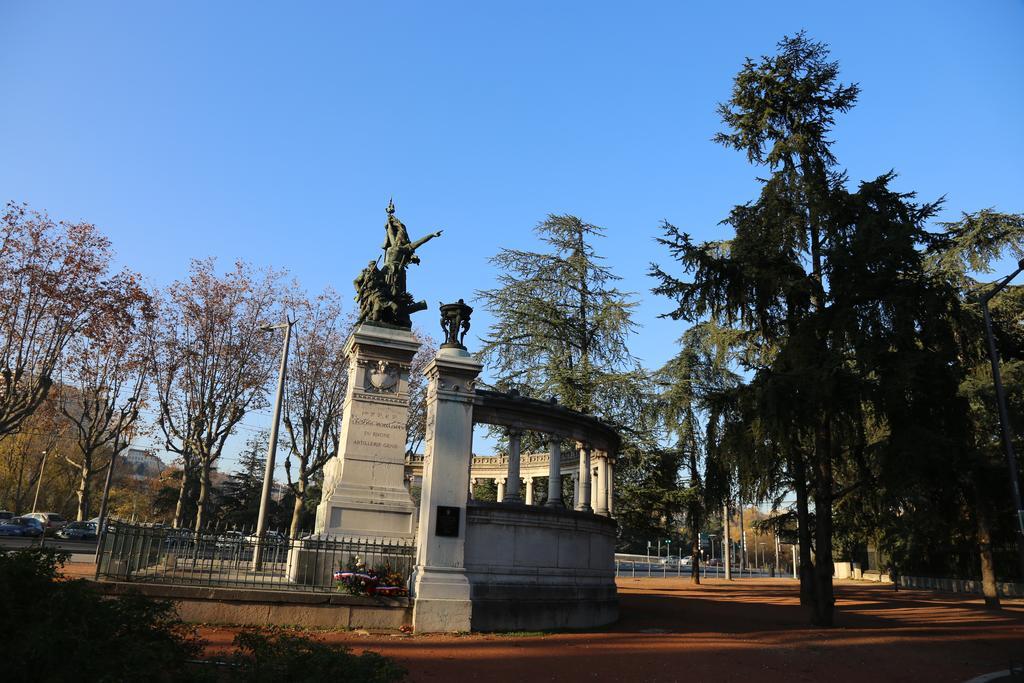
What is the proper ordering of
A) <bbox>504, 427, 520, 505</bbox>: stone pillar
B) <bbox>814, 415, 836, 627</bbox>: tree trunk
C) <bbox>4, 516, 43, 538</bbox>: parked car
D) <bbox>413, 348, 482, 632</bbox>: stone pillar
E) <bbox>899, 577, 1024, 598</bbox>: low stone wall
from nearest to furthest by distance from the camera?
<bbox>413, 348, 482, 632</bbox>: stone pillar
<bbox>504, 427, 520, 505</bbox>: stone pillar
<bbox>814, 415, 836, 627</bbox>: tree trunk
<bbox>899, 577, 1024, 598</bbox>: low stone wall
<bbox>4, 516, 43, 538</bbox>: parked car

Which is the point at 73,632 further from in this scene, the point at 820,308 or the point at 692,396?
the point at 692,396

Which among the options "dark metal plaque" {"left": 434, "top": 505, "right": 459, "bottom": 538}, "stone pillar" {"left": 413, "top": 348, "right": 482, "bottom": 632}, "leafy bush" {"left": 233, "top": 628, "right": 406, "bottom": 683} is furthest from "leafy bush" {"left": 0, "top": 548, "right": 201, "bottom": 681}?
"dark metal plaque" {"left": 434, "top": 505, "right": 459, "bottom": 538}

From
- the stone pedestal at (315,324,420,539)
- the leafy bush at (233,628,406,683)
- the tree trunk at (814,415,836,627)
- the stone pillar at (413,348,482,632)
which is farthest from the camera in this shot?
the tree trunk at (814,415,836,627)

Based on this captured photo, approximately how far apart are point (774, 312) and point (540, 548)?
11.5 metres

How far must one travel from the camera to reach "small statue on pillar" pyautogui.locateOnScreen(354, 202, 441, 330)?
61.3 ft

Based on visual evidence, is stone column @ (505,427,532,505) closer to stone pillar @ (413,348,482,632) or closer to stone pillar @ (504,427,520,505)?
stone pillar @ (504,427,520,505)

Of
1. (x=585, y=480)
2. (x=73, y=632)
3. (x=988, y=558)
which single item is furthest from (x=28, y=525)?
(x=988, y=558)

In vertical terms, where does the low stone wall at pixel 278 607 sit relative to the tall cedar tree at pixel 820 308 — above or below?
below

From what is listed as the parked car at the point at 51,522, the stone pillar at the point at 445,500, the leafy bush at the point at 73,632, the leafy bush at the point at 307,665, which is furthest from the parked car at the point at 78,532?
the leafy bush at the point at 307,665

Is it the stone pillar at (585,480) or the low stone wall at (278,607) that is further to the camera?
the stone pillar at (585,480)

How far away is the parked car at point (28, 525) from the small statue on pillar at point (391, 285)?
108 ft

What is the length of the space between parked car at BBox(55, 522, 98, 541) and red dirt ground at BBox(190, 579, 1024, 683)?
1446 inches

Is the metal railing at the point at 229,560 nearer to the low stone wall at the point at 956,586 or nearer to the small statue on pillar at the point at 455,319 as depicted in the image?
the small statue on pillar at the point at 455,319

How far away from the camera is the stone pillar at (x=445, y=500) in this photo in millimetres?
13555
